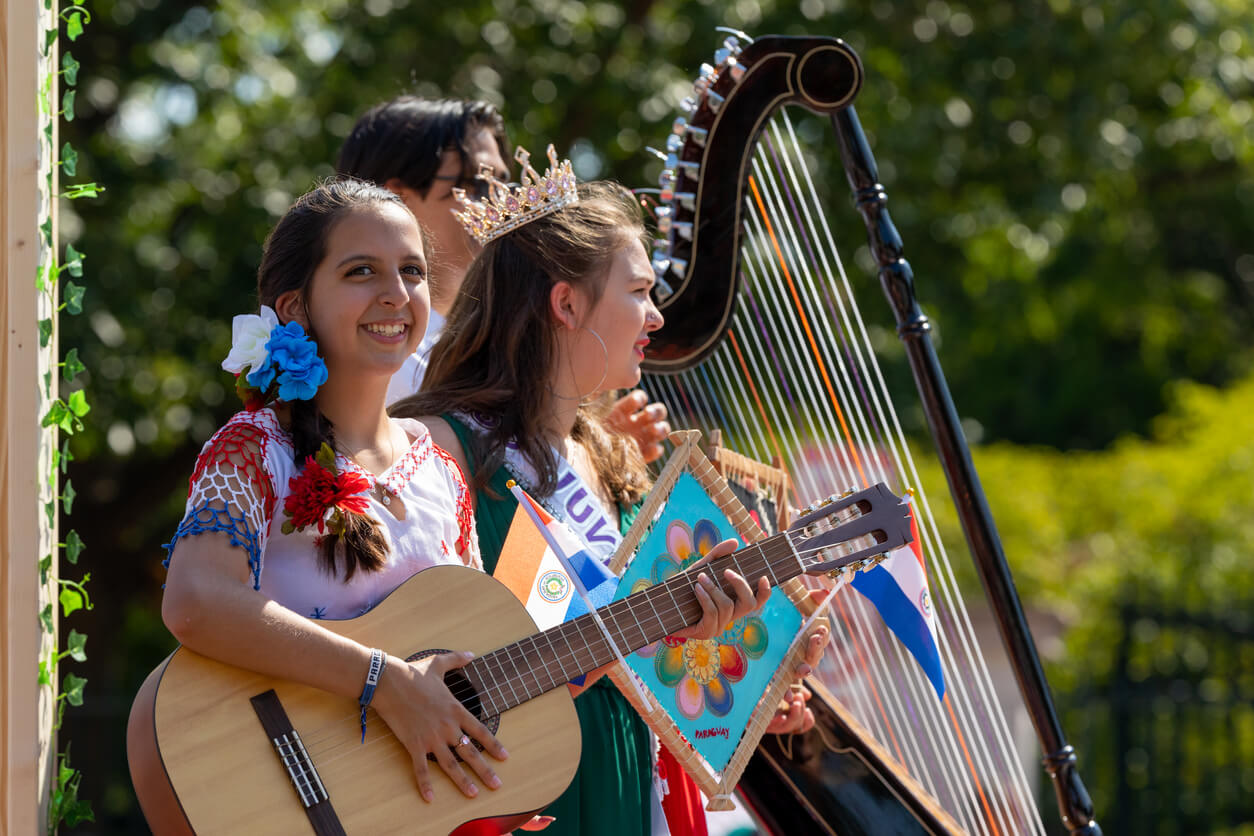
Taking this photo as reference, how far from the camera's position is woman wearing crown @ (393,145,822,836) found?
99.3 inches

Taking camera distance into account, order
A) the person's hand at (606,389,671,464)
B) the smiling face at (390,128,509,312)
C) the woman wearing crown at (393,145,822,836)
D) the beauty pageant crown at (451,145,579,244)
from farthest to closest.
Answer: the smiling face at (390,128,509,312), the person's hand at (606,389,671,464), the beauty pageant crown at (451,145,579,244), the woman wearing crown at (393,145,822,836)

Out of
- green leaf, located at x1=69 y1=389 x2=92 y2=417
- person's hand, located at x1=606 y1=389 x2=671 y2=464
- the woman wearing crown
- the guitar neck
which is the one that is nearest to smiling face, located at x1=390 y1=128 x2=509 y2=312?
the woman wearing crown

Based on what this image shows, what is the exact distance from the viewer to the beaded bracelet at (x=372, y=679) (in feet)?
6.38

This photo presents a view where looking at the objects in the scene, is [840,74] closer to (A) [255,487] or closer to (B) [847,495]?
(B) [847,495]

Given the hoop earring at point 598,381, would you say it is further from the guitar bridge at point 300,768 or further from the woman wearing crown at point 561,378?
the guitar bridge at point 300,768

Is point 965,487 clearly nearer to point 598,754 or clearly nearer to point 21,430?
point 598,754

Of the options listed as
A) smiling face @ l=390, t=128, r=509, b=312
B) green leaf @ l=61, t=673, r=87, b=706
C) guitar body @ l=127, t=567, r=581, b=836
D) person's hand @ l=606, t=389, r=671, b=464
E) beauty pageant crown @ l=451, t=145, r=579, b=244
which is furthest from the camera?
smiling face @ l=390, t=128, r=509, b=312

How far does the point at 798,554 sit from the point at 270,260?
3.26 ft

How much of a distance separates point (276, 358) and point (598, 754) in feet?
3.07

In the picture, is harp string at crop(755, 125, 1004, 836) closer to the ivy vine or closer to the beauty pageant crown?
the beauty pageant crown

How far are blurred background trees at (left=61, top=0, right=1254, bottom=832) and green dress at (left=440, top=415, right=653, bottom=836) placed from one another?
3555 millimetres

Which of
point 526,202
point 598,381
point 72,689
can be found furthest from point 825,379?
point 72,689

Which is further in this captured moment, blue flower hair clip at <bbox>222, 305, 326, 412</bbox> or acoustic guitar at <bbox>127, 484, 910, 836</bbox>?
blue flower hair clip at <bbox>222, 305, 326, 412</bbox>

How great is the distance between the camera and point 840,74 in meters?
2.66
